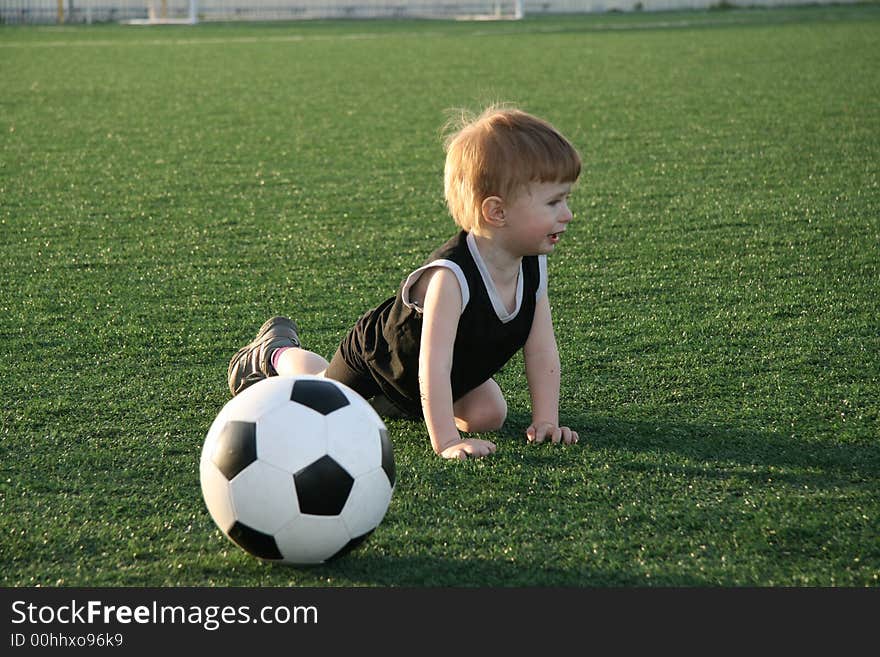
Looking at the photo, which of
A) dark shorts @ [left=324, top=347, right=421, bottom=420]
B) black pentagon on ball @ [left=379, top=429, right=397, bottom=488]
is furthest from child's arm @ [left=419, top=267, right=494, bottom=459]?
black pentagon on ball @ [left=379, top=429, right=397, bottom=488]

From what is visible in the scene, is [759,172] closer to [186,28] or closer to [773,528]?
[773,528]

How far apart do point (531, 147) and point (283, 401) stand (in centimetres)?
94

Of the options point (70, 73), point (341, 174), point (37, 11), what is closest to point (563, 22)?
point (37, 11)

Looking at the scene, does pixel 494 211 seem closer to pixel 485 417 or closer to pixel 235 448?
pixel 485 417

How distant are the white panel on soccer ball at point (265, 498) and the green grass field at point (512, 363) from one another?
0.13 metres

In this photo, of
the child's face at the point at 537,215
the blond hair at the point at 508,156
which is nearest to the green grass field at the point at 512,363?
the child's face at the point at 537,215

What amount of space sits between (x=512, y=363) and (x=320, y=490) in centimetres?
155

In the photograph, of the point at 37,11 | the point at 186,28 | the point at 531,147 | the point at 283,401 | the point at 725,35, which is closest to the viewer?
the point at 283,401

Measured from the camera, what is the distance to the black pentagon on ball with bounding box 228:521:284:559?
2.21 meters

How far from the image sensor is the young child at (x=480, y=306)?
2.81 m

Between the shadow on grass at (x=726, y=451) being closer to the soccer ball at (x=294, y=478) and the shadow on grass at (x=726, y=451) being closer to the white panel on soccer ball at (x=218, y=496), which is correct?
the soccer ball at (x=294, y=478)

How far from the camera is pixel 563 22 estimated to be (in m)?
24.3

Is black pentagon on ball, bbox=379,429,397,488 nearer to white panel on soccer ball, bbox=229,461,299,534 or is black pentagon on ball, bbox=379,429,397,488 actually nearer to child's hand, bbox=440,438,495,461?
white panel on soccer ball, bbox=229,461,299,534

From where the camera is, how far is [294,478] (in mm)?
2199
